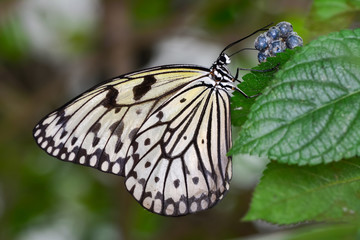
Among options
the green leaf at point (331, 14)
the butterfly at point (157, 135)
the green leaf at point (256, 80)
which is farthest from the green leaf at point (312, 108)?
the butterfly at point (157, 135)

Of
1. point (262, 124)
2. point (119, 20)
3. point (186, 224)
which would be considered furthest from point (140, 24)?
point (262, 124)

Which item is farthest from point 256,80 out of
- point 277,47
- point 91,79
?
point 91,79

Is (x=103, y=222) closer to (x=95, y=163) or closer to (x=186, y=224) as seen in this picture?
(x=186, y=224)

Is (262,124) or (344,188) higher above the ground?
(262,124)

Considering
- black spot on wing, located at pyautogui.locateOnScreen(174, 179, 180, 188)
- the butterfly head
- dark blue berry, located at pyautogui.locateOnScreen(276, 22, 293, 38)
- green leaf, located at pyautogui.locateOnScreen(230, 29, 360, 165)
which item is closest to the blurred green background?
the butterfly head

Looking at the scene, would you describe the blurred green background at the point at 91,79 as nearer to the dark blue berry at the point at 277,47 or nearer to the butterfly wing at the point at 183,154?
the butterfly wing at the point at 183,154

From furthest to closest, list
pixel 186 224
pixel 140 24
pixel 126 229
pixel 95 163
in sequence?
pixel 140 24 < pixel 186 224 < pixel 126 229 < pixel 95 163
